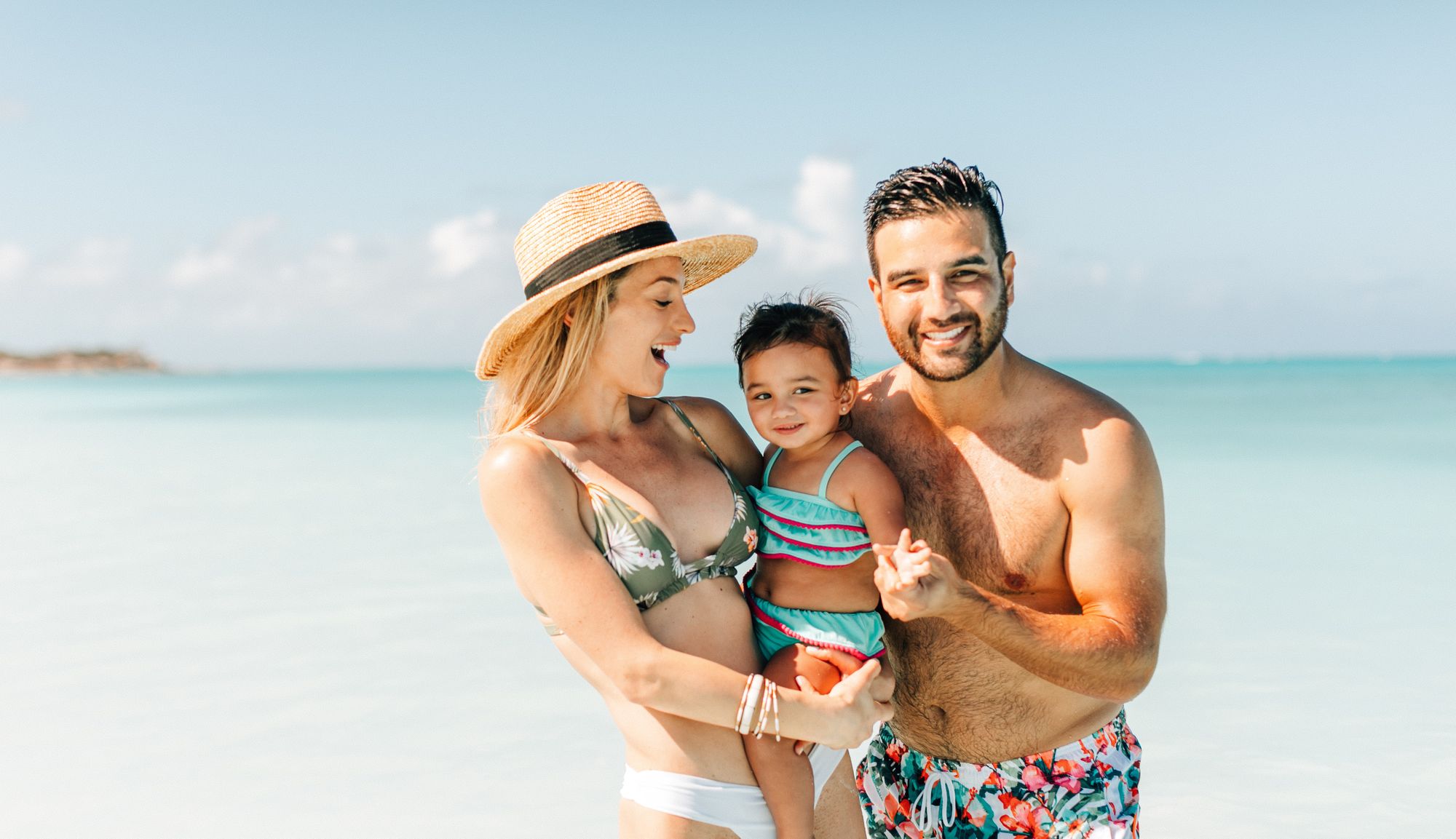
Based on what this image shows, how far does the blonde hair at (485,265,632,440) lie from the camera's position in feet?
9.55

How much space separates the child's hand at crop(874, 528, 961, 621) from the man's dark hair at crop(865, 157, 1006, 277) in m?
1.03

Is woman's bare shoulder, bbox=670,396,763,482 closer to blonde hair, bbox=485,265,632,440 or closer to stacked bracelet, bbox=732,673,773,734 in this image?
blonde hair, bbox=485,265,632,440

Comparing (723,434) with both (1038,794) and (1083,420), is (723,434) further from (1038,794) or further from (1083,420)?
(1038,794)

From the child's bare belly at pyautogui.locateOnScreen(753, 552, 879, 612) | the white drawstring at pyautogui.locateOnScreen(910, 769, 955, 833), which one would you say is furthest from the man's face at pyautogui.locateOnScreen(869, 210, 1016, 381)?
the white drawstring at pyautogui.locateOnScreen(910, 769, 955, 833)

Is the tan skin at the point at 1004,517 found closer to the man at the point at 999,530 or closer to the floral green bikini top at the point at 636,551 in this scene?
the man at the point at 999,530

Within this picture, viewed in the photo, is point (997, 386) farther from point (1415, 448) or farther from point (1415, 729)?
point (1415, 448)

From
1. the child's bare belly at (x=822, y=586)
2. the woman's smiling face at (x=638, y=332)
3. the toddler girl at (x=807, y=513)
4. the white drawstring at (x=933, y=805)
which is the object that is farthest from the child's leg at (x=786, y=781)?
the woman's smiling face at (x=638, y=332)

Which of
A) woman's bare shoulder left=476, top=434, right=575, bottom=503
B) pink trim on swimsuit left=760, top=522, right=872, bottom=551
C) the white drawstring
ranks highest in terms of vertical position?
woman's bare shoulder left=476, top=434, right=575, bottom=503

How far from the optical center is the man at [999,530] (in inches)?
115

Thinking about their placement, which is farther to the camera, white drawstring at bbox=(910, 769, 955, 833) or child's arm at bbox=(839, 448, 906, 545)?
white drawstring at bbox=(910, 769, 955, 833)

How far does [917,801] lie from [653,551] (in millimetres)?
1278

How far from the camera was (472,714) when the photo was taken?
266 inches

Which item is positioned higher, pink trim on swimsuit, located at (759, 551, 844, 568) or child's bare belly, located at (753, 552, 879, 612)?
pink trim on swimsuit, located at (759, 551, 844, 568)

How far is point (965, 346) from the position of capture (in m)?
3.05
